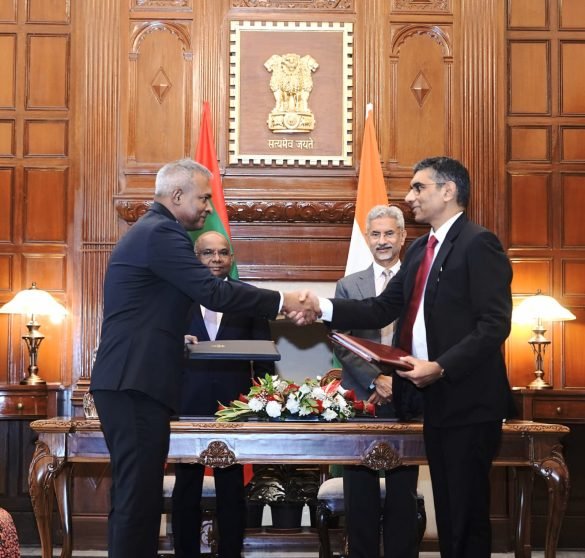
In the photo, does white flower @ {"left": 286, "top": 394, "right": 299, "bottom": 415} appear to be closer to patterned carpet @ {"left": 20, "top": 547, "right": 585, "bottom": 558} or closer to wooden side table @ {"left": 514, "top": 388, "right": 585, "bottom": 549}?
patterned carpet @ {"left": 20, "top": 547, "right": 585, "bottom": 558}

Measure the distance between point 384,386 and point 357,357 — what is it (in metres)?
0.22

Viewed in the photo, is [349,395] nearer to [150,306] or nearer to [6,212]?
[150,306]

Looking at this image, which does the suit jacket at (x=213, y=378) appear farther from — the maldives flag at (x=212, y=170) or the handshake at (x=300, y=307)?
the maldives flag at (x=212, y=170)

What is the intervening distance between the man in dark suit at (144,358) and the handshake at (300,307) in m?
0.49

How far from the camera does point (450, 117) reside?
264 inches

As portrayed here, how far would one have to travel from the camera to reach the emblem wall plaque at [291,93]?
6.66 metres

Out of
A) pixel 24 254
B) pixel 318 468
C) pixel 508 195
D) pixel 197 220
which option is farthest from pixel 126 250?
pixel 508 195

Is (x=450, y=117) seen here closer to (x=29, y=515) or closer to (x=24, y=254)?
(x=24, y=254)

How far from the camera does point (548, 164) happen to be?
6.90 metres

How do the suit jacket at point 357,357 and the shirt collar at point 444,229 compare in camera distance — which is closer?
the shirt collar at point 444,229

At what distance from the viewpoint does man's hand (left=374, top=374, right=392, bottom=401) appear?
4.38m

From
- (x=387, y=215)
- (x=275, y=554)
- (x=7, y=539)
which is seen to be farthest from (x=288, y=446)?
(x=275, y=554)

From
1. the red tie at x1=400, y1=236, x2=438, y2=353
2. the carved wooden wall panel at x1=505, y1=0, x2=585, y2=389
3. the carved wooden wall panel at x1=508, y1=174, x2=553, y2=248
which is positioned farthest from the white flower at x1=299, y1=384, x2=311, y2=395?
the carved wooden wall panel at x1=508, y1=174, x2=553, y2=248

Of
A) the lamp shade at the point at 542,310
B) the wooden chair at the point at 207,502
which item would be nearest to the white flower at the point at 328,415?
the wooden chair at the point at 207,502
